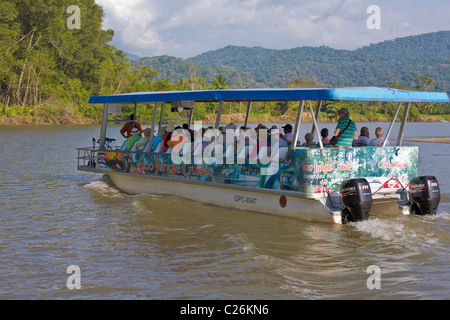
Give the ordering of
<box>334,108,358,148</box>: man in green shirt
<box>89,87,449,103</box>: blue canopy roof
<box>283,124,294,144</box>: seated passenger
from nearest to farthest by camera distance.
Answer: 1. <box>89,87,449,103</box>: blue canopy roof
2. <box>334,108,358,148</box>: man in green shirt
3. <box>283,124,294,144</box>: seated passenger

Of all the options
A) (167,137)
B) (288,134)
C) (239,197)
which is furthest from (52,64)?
(239,197)

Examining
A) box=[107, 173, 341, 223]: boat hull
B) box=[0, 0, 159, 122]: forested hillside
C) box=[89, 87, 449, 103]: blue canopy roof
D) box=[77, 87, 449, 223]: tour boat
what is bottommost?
box=[107, 173, 341, 223]: boat hull

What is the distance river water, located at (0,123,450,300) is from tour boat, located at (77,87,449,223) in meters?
0.26

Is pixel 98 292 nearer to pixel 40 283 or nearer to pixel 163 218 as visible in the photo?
pixel 40 283

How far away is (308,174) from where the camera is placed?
871 centimetres

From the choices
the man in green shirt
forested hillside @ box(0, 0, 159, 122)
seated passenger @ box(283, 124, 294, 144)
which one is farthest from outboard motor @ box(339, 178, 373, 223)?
forested hillside @ box(0, 0, 159, 122)

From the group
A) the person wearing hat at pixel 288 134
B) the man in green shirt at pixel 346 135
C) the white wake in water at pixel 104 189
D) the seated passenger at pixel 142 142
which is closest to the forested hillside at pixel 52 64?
the white wake in water at pixel 104 189

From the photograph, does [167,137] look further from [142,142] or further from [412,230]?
[412,230]

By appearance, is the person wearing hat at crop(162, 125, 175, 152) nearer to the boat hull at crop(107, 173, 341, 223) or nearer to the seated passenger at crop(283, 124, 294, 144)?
the boat hull at crop(107, 173, 341, 223)

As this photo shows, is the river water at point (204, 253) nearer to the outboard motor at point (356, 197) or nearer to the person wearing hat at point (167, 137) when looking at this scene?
the outboard motor at point (356, 197)

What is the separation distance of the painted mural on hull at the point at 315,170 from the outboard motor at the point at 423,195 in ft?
0.99

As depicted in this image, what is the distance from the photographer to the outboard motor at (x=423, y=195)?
9141 mm

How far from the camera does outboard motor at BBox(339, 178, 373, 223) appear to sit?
845cm
